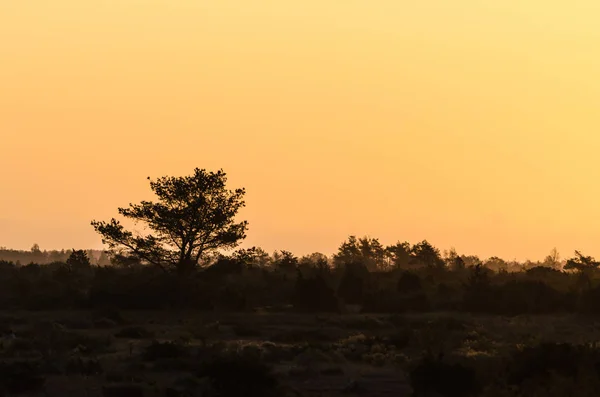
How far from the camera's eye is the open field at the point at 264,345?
37.3 m

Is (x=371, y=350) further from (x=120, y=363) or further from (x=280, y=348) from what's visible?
(x=120, y=363)

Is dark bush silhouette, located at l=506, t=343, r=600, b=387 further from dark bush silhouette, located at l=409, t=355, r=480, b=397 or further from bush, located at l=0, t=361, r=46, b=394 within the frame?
bush, located at l=0, t=361, r=46, b=394

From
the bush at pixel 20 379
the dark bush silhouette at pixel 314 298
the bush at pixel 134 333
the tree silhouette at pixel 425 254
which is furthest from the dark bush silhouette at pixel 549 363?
the tree silhouette at pixel 425 254

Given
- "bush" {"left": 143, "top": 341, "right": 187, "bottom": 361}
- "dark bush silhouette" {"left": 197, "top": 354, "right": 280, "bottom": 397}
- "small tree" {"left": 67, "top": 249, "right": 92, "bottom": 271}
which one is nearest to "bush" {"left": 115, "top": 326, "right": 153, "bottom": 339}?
"bush" {"left": 143, "top": 341, "right": 187, "bottom": 361}

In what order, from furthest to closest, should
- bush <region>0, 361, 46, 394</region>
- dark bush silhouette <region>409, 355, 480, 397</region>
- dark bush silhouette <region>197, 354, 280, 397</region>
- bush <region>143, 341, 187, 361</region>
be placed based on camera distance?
bush <region>143, 341, 187, 361</region>, bush <region>0, 361, 46, 394</region>, dark bush silhouette <region>409, 355, 480, 397</region>, dark bush silhouette <region>197, 354, 280, 397</region>

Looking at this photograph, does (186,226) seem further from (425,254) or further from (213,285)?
(425,254)

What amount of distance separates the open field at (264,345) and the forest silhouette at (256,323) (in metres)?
0.12

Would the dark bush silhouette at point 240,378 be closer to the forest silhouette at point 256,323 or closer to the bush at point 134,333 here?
the forest silhouette at point 256,323

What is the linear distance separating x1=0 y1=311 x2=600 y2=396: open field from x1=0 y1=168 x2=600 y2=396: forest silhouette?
12 cm

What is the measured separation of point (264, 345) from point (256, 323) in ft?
45.2

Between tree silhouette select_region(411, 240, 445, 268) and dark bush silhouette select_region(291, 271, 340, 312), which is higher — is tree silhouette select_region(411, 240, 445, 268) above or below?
above

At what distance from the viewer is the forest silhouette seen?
115ft

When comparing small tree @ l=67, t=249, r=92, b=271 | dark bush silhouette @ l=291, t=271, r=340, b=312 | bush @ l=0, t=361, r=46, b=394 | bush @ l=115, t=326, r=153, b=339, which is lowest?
bush @ l=0, t=361, r=46, b=394

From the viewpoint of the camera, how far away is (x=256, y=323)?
62.9 meters
